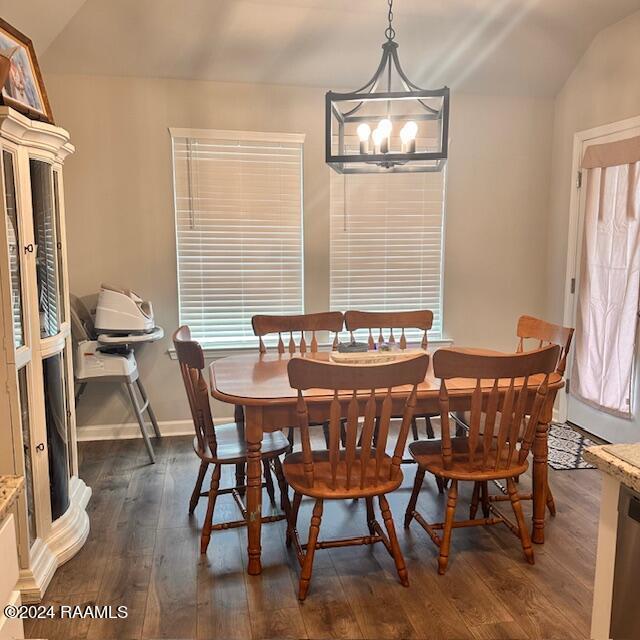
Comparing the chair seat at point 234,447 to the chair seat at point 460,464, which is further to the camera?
the chair seat at point 234,447

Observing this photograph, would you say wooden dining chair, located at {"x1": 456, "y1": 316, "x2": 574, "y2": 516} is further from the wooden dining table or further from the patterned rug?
the patterned rug

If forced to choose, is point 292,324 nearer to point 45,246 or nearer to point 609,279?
point 45,246

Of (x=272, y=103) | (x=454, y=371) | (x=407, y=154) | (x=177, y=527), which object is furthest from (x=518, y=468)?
(x=272, y=103)

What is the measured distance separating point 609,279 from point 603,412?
0.92 m

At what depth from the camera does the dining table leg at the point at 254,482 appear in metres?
2.26

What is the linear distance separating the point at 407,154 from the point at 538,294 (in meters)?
2.60

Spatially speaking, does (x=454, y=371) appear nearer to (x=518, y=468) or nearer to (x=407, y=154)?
(x=518, y=468)

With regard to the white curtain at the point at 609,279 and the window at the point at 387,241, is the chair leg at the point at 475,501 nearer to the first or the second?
the white curtain at the point at 609,279

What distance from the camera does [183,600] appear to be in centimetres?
216

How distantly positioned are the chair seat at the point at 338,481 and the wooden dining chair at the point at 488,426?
22 centimetres

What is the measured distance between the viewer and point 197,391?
7.97ft

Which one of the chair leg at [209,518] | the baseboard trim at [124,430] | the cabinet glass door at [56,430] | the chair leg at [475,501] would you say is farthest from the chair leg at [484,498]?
the baseboard trim at [124,430]

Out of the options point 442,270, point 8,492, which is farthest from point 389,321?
point 8,492

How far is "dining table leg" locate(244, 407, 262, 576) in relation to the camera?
2.26 metres
